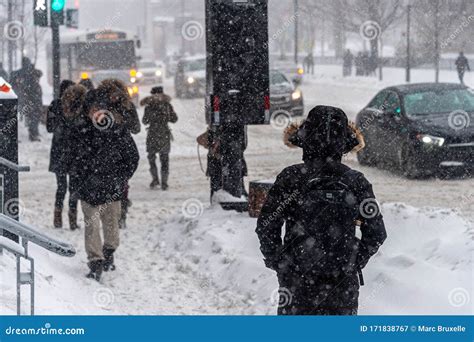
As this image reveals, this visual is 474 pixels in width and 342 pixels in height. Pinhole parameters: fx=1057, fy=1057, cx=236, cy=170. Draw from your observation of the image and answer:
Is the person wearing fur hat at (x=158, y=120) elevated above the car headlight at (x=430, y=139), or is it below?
above

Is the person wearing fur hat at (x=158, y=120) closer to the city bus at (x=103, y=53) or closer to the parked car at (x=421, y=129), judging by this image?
the parked car at (x=421, y=129)

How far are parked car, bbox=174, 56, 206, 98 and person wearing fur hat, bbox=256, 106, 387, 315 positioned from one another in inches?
1345

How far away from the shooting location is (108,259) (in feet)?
31.8

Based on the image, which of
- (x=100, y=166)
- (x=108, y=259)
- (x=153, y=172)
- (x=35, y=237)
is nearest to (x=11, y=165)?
(x=100, y=166)

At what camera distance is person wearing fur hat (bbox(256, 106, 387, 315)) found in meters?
4.80

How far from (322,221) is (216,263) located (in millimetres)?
5194

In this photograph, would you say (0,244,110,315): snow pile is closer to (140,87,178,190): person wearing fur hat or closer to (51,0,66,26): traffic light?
(140,87,178,190): person wearing fur hat

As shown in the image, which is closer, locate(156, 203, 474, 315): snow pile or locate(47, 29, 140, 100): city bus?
locate(156, 203, 474, 315): snow pile

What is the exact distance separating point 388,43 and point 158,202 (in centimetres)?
10603

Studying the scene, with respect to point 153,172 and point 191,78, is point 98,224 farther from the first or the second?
point 191,78

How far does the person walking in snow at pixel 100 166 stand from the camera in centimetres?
916

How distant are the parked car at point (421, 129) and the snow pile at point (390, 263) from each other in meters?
4.82

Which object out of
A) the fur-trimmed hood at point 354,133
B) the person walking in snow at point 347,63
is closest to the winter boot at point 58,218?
the fur-trimmed hood at point 354,133

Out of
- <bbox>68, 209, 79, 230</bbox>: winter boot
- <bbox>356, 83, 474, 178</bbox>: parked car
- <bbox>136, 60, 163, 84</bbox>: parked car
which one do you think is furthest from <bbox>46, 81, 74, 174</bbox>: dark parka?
<bbox>136, 60, 163, 84</bbox>: parked car
